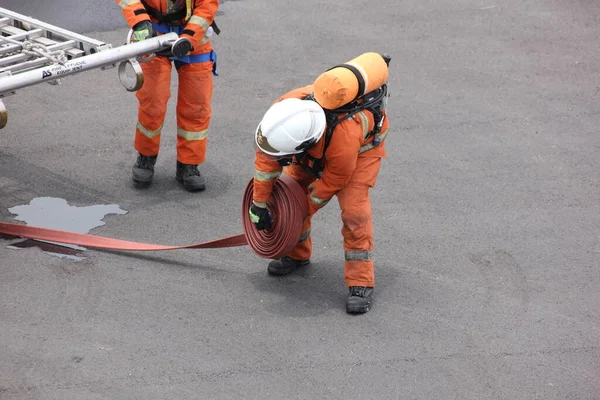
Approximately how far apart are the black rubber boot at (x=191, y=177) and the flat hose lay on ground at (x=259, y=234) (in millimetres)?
838

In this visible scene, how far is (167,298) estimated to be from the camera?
198 inches

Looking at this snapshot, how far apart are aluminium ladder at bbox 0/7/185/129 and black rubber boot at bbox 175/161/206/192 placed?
106 centimetres

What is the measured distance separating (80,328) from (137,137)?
6.04 ft

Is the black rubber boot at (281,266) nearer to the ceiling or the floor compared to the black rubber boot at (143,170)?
nearer to the floor

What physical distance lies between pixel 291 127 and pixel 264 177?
472mm

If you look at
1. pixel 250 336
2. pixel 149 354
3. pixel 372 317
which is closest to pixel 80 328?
pixel 149 354

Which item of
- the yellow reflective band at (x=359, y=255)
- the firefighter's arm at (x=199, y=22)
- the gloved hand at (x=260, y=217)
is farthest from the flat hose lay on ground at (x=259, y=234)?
the firefighter's arm at (x=199, y=22)

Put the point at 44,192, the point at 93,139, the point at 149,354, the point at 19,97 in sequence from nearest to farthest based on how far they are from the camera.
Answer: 1. the point at 149,354
2. the point at 44,192
3. the point at 93,139
4. the point at 19,97

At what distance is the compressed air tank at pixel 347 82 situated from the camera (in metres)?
4.45

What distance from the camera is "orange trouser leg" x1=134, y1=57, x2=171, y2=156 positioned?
5855 millimetres

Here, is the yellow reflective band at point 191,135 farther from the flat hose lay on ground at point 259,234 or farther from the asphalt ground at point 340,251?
the flat hose lay on ground at point 259,234

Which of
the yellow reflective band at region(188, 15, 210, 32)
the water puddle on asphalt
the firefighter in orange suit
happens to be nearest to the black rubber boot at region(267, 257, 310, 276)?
the firefighter in orange suit

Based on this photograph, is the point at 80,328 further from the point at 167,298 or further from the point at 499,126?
the point at 499,126

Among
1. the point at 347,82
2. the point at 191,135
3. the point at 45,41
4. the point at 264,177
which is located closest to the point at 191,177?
the point at 191,135
